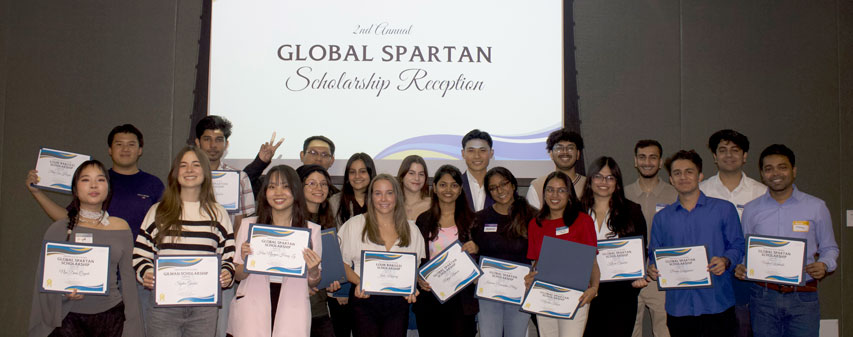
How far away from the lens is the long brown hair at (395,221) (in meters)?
3.43

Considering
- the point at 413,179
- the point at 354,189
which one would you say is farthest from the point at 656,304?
the point at 354,189

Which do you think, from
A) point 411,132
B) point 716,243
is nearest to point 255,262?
point 411,132

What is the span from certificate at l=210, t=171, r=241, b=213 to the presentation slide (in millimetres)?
1159

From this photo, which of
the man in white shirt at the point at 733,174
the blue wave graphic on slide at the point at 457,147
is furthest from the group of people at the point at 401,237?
the blue wave graphic on slide at the point at 457,147

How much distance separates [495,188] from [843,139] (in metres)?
3.84

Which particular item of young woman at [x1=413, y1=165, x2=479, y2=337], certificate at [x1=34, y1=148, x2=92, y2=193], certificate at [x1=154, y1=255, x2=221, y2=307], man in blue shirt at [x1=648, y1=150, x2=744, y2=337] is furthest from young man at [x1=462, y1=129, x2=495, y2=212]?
certificate at [x1=34, y1=148, x2=92, y2=193]

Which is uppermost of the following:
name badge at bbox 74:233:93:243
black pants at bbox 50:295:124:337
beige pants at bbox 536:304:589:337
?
name badge at bbox 74:233:93:243

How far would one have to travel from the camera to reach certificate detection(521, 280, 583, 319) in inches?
134

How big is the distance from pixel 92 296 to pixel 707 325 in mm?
3544

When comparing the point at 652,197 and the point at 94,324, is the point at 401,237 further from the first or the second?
the point at 652,197

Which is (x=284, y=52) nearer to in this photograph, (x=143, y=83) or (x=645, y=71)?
(x=143, y=83)

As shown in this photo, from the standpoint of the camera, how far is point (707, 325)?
345cm

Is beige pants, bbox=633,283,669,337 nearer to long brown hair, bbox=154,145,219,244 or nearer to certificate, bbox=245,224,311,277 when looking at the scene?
certificate, bbox=245,224,311,277

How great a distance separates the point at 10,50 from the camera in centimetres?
493
